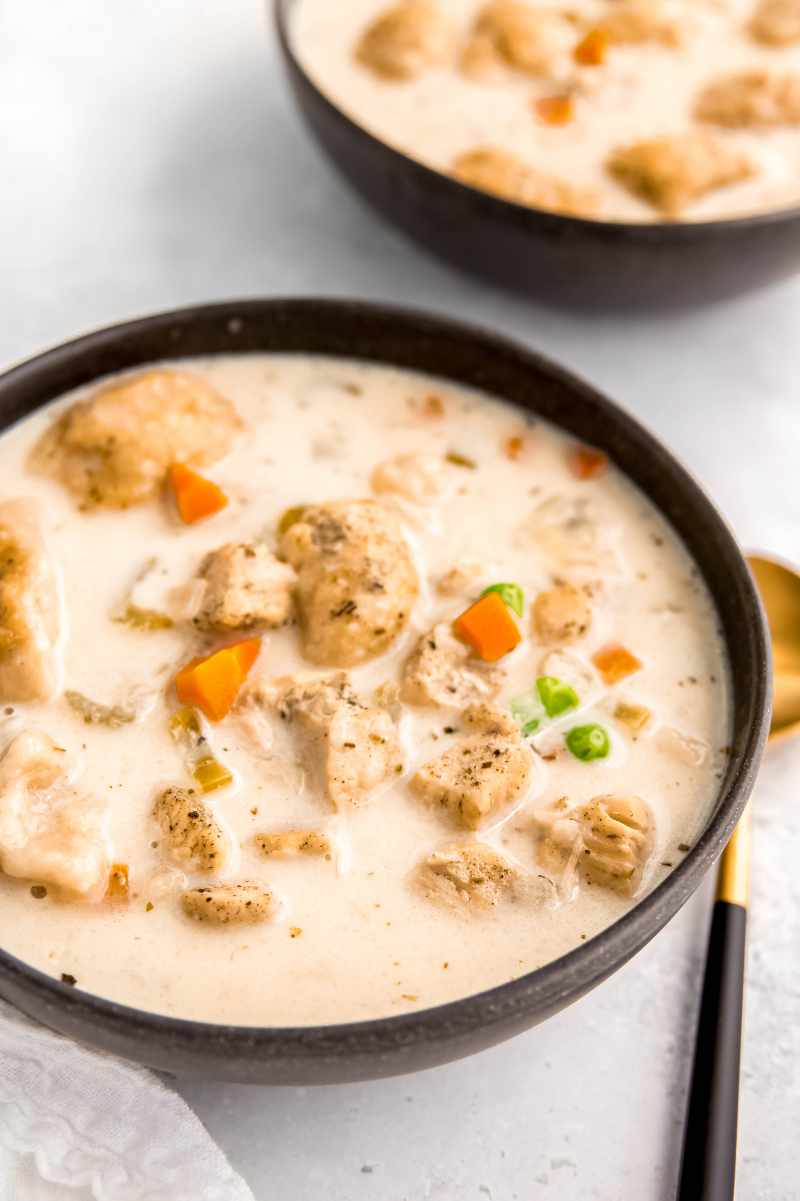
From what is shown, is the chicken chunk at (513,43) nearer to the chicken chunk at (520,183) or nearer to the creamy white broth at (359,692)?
the chicken chunk at (520,183)

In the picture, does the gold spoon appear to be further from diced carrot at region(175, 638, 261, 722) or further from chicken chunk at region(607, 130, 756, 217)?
chicken chunk at region(607, 130, 756, 217)

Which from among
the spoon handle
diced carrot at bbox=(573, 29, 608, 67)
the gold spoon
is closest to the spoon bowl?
the gold spoon

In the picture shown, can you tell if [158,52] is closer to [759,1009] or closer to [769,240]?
[769,240]

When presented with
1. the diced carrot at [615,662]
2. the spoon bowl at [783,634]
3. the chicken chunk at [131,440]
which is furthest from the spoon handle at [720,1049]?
the chicken chunk at [131,440]

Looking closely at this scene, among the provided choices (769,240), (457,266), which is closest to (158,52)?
(457,266)

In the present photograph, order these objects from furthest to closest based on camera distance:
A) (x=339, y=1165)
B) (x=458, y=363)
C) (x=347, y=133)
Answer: (x=347, y=133)
(x=458, y=363)
(x=339, y=1165)

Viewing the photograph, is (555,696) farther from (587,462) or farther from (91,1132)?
(91,1132)
